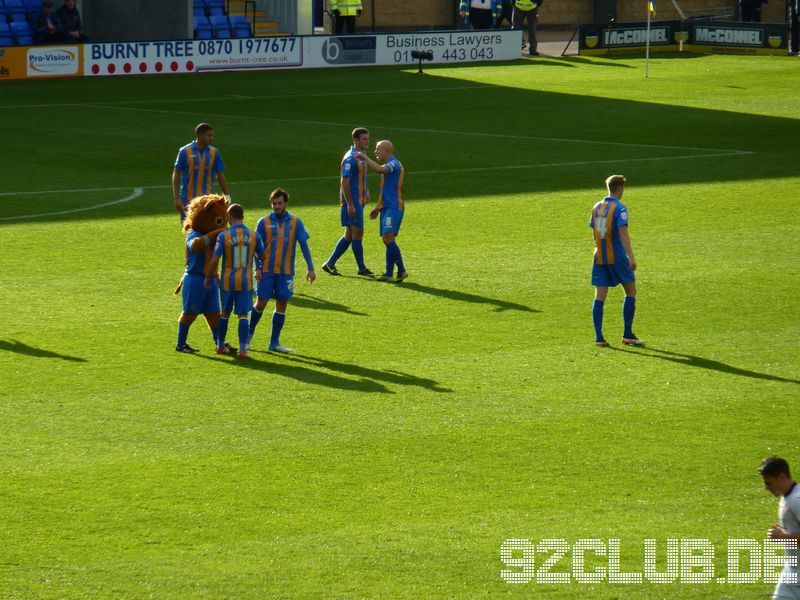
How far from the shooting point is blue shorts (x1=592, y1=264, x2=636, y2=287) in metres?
15.1

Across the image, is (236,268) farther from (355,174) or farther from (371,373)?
(355,174)

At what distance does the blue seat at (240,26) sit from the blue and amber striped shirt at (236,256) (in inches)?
1481

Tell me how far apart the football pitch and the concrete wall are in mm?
21765

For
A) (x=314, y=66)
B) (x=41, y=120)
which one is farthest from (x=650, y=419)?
(x=314, y=66)

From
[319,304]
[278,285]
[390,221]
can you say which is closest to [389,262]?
[390,221]

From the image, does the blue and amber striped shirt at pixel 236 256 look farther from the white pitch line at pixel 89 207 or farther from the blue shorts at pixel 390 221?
the white pitch line at pixel 89 207

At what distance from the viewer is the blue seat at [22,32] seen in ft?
153

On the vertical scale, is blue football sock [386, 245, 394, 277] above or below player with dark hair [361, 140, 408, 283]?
below

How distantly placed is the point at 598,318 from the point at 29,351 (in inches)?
243

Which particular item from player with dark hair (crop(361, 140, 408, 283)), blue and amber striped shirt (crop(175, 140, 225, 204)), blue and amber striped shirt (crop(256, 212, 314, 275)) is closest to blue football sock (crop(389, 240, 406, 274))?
player with dark hair (crop(361, 140, 408, 283))

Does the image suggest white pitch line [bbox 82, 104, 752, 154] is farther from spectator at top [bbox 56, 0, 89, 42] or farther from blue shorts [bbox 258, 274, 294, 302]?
blue shorts [bbox 258, 274, 294, 302]

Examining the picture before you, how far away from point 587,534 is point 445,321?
21.4ft

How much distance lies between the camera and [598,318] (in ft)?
50.0

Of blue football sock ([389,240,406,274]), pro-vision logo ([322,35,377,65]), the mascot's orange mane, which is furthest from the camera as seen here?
pro-vision logo ([322,35,377,65])
